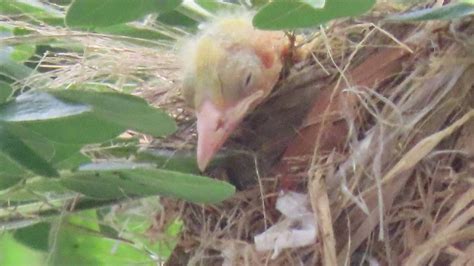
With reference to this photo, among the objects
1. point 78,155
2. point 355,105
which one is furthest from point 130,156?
point 355,105

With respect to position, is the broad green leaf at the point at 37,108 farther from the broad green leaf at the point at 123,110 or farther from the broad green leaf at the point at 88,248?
the broad green leaf at the point at 88,248

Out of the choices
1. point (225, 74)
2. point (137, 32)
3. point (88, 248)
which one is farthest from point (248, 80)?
point (88, 248)

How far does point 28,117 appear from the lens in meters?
0.57

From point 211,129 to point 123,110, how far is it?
71 millimetres

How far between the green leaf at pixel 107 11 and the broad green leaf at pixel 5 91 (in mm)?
56

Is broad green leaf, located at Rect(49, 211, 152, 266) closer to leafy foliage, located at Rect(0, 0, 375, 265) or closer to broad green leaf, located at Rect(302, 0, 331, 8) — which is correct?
leafy foliage, located at Rect(0, 0, 375, 265)

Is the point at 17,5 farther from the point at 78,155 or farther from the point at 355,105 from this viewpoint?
the point at 355,105

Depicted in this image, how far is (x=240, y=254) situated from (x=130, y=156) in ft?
0.35

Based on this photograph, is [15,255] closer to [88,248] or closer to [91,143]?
[88,248]

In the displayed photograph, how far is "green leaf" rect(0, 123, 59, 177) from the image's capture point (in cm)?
58

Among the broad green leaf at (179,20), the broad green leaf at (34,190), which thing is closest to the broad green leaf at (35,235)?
the broad green leaf at (34,190)

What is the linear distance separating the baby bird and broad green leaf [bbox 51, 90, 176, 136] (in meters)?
0.04

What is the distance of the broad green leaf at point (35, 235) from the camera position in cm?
81

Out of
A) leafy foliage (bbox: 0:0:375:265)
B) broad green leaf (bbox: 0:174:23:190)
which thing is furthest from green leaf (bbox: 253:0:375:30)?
broad green leaf (bbox: 0:174:23:190)
